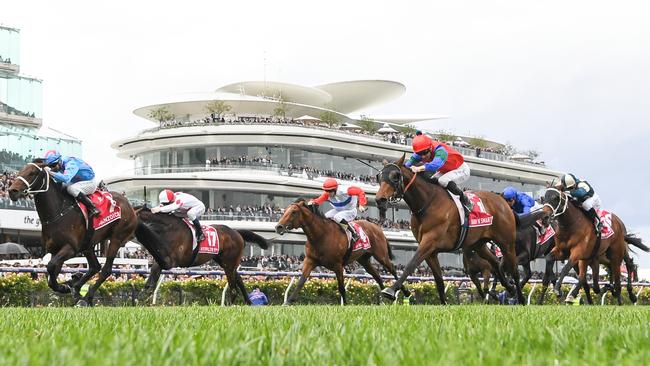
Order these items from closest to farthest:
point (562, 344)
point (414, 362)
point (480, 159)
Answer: point (414, 362) → point (562, 344) → point (480, 159)

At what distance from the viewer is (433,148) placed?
12.6 metres

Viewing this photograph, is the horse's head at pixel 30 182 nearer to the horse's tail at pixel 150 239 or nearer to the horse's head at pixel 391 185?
the horse's tail at pixel 150 239

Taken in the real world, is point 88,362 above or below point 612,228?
above

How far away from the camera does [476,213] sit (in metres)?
12.4

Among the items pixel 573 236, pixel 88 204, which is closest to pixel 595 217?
pixel 573 236

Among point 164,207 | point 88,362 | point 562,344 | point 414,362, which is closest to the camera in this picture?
point 88,362

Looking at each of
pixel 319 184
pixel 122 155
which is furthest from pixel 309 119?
pixel 122 155

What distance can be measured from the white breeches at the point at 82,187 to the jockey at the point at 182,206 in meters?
2.02

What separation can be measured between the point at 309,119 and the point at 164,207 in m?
51.6

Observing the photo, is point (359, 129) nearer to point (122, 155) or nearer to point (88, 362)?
point (122, 155)

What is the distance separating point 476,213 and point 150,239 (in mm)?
5798

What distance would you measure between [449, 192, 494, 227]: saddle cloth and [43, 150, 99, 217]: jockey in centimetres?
556

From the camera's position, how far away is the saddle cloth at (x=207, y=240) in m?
15.5

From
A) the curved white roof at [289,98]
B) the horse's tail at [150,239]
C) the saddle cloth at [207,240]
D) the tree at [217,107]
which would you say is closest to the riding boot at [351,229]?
the saddle cloth at [207,240]
